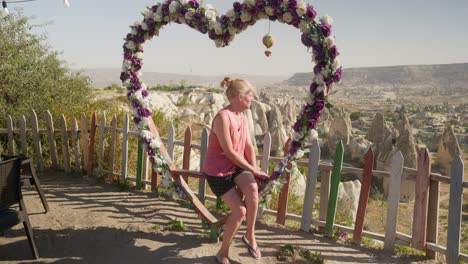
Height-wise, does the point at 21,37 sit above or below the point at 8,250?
above

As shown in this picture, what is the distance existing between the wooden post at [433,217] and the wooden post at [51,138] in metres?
7.31

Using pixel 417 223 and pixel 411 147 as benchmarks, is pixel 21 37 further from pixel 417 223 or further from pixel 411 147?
pixel 411 147

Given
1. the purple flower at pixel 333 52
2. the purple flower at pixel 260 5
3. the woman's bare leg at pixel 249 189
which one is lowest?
the woman's bare leg at pixel 249 189

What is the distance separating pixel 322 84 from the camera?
14.0 ft

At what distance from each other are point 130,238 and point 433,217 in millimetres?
3931

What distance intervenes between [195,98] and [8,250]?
95.6 feet

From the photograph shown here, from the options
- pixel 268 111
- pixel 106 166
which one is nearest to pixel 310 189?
pixel 106 166

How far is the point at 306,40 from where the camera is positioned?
429 centimetres

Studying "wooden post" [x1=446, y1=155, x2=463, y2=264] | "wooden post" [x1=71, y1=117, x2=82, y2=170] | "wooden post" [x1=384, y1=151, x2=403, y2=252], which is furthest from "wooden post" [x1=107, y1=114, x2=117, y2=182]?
"wooden post" [x1=446, y1=155, x2=463, y2=264]

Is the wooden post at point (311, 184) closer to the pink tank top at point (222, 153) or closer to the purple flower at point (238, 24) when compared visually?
the pink tank top at point (222, 153)

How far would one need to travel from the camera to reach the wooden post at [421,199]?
4801 millimetres

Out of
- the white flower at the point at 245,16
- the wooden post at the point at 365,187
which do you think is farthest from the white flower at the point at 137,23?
the wooden post at the point at 365,187

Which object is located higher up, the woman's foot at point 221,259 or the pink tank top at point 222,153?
the pink tank top at point 222,153

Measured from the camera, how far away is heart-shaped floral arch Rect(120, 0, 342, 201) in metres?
4.23
